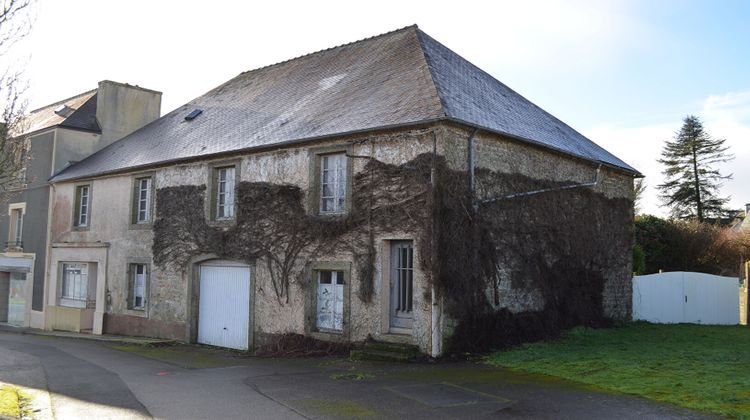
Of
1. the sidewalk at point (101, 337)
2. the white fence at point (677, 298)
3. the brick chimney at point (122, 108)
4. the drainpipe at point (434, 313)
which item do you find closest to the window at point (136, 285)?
the sidewalk at point (101, 337)

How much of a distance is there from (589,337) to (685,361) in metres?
3.13

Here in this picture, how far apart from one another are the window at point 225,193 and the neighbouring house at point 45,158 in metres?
9.62

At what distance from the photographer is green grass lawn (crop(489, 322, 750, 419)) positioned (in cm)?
832

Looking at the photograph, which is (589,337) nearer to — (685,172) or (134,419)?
(134,419)

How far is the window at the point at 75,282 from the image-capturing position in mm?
20797

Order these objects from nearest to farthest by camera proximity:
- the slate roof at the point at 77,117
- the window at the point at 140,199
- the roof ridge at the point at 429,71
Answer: the roof ridge at the point at 429,71 → the window at the point at 140,199 → the slate roof at the point at 77,117

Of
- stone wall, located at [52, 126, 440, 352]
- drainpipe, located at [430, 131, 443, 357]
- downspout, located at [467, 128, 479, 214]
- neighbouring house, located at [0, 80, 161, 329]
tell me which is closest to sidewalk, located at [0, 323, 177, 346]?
stone wall, located at [52, 126, 440, 352]

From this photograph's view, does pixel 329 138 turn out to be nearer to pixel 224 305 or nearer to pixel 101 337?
pixel 224 305

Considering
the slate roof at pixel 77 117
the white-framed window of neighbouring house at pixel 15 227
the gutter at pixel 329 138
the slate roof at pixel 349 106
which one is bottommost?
the white-framed window of neighbouring house at pixel 15 227

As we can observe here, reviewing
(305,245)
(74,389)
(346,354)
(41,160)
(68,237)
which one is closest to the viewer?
(74,389)

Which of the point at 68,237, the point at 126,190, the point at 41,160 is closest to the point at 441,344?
the point at 126,190

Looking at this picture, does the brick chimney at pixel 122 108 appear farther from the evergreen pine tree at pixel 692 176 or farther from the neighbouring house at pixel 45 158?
the evergreen pine tree at pixel 692 176

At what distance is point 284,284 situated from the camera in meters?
14.2

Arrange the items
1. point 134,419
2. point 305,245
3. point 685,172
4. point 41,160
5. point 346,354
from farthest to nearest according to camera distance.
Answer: point 685,172 → point 41,160 → point 305,245 → point 346,354 → point 134,419
